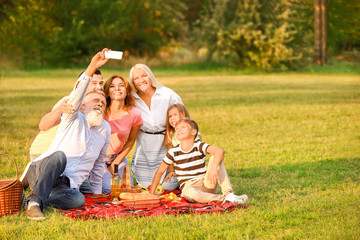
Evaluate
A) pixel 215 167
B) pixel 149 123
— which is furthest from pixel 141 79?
pixel 215 167

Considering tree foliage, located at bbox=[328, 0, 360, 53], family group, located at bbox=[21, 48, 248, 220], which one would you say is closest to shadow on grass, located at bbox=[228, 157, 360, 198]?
family group, located at bbox=[21, 48, 248, 220]

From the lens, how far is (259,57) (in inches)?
1432

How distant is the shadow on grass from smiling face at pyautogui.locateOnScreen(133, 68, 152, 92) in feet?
5.47

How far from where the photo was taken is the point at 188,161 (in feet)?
20.3

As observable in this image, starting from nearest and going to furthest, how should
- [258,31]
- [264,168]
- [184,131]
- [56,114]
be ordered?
[56,114], [184,131], [264,168], [258,31]

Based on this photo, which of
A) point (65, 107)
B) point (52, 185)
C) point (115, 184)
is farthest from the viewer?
point (115, 184)

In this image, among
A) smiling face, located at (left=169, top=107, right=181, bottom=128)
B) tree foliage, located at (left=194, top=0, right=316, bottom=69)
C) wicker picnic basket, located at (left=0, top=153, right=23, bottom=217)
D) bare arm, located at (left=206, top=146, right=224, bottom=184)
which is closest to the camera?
wicker picnic basket, located at (left=0, top=153, right=23, bottom=217)

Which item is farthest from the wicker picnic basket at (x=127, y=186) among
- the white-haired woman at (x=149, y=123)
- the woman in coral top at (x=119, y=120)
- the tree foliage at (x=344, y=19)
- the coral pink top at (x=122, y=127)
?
the tree foliage at (x=344, y=19)

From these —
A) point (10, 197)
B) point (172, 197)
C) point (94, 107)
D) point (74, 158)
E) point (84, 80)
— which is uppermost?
point (84, 80)

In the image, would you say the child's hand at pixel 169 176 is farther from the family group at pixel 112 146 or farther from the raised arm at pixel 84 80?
the raised arm at pixel 84 80

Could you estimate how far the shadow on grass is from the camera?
258 inches

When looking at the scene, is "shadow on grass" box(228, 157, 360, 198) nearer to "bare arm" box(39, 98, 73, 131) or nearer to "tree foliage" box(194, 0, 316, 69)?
"bare arm" box(39, 98, 73, 131)

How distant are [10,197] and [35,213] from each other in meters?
0.32

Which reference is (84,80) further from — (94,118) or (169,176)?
(169,176)
